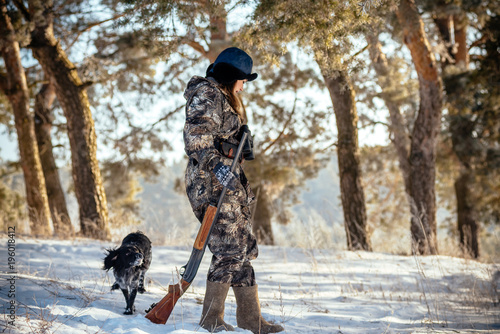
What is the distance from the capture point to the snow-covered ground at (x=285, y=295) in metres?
2.91

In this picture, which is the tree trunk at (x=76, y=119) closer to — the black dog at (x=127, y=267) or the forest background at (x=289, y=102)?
the forest background at (x=289, y=102)

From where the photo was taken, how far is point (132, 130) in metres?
12.4

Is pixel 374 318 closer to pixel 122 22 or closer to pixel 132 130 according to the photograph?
pixel 122 22

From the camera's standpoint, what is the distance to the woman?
2.84m

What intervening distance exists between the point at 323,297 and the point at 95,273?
2.81m

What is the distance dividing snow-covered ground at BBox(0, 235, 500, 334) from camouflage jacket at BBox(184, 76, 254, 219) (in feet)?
3.13

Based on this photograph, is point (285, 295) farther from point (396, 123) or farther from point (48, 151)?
point (48, 151)

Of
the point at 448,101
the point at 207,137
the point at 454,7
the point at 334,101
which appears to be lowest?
the point at 207,137

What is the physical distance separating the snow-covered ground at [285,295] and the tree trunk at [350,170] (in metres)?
0.90

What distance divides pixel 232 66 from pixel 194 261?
1.52 meters

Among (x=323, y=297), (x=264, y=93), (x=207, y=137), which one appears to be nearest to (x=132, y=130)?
(x=264, y=93)

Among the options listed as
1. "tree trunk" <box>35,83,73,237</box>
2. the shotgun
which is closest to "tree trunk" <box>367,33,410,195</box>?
"tree trunk" <box>35,83,73,237</box>

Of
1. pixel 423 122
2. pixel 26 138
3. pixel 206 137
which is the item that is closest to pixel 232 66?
pixel 206 137

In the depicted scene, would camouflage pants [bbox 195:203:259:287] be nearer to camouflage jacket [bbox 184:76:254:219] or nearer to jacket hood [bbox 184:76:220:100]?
camouflage jacket [bbox 184:76:254:219]
